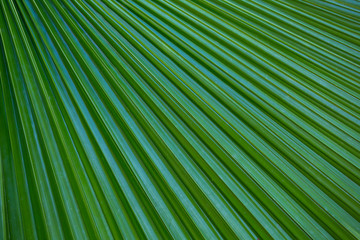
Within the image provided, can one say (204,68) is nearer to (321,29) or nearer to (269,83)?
(269,83)

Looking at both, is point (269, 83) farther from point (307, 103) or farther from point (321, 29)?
point (321, 29)

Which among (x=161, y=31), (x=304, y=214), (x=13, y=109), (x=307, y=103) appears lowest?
(x=304, y=214)

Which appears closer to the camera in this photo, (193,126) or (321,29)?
(193,126)

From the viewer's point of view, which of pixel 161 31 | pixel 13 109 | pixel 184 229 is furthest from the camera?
pixel 161 31

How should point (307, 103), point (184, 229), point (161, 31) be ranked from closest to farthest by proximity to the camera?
point (184, 229) → point (307, 103) → point (161, 31)

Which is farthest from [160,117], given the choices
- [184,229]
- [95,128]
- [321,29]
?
[321,29]

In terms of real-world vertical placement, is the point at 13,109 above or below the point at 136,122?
above

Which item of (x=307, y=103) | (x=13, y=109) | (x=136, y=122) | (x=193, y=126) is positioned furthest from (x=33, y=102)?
(x=307, y=103)
